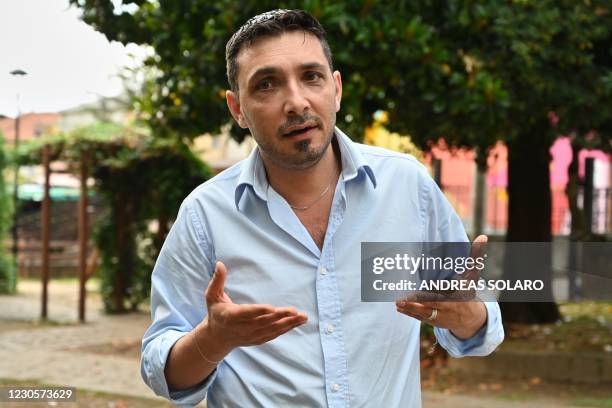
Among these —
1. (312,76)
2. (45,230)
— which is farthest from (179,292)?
(45,230)

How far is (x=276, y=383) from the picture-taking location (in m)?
2.06

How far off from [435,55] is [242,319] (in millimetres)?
5031

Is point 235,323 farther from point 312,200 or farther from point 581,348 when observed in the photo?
point 581,348

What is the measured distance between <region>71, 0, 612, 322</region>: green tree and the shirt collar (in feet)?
12.6

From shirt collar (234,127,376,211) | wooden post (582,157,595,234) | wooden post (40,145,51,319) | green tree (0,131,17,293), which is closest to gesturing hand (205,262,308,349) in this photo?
shirt collar (234,127,376,211)

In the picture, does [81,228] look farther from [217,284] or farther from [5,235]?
[217,284]

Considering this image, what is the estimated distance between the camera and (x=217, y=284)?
5.87ft

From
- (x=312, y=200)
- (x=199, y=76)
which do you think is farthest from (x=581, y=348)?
(x=312, y=200)

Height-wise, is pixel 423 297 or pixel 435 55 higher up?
pixel 435 55

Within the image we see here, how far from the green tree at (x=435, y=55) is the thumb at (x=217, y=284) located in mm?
4399

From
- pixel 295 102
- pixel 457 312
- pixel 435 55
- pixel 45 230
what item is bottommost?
pixel 457 312

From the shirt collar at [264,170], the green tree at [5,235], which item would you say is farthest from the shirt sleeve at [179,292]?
the green tree at [5,235]

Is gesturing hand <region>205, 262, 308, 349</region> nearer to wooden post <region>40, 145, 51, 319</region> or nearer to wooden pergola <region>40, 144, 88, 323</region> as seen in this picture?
wooden pergola <region>40, 144, 88, 323</region>

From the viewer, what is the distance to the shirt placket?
2.03 m
